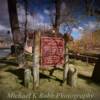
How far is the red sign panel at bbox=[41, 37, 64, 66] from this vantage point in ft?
28.7

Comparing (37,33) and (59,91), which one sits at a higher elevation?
(37,33)

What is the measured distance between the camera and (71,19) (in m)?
12.9

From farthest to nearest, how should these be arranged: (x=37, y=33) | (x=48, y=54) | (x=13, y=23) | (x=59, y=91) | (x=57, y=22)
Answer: (x=57, y=22), (x=13, y=23), (x=48, y=54), (x=37, y=33), (x=59, y=91)

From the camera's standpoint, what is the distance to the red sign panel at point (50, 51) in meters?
8.74

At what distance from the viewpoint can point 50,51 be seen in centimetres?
889

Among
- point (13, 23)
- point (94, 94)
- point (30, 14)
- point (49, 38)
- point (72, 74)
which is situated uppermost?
point (30, 14)

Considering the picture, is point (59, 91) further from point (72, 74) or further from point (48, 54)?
point (48, 54)

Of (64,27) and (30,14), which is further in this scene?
(30,14)

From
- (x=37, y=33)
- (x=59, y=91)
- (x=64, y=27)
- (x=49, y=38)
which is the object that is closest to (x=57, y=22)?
(x=64, y=27)

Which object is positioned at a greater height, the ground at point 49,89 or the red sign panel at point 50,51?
the red sign panel at point 50,51

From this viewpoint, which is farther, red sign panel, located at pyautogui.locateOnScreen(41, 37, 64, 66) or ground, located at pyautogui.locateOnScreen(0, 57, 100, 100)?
red sign panel, located at pyautogui.locateOnScreen(41, 37, 64, 66)

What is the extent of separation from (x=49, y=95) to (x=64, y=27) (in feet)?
26.2

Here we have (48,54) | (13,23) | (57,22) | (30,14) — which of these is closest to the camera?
(48,54)

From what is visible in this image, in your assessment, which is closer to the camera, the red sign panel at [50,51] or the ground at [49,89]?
the ground at [49,89]
